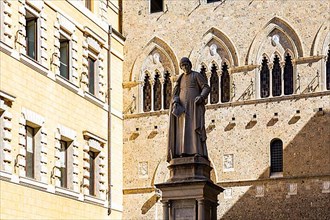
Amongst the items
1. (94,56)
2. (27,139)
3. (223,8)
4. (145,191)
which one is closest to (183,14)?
(223,8)

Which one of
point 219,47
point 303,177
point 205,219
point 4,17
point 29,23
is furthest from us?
point 219,47

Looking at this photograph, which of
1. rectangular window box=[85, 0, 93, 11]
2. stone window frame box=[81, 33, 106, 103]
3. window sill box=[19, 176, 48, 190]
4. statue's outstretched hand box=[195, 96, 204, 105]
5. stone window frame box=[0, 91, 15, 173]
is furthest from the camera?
rectangular window box=[85, 0, 93, 11]

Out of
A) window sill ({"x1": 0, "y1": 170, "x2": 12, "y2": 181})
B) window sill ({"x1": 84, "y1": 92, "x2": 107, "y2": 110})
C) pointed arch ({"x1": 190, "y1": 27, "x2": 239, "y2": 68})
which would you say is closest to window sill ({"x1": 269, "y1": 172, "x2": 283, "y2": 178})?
pointed arch ({"x1": 190, "y1": 27, "x2": 239, "y2": 68})

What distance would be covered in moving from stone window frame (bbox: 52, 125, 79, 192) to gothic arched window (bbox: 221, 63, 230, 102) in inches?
241

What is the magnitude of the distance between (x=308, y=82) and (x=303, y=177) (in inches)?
126

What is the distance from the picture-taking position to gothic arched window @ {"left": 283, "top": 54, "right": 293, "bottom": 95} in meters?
29.9

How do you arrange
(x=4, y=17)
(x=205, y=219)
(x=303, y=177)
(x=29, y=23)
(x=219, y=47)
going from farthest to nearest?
(x=219, y=47) < (x=303, y=177) < (x=29, y=23) < (x=4, y=17) < (x=205, y=219)

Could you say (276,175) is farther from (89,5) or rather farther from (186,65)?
(186,65)

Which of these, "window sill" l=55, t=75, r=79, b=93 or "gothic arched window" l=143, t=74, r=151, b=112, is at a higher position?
"gothic arched window" l=143, t=74, r=151, b=112

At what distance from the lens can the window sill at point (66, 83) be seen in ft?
86.5

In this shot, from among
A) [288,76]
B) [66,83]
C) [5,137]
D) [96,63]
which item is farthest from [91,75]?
[5,137]

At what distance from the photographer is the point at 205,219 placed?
1548 cm

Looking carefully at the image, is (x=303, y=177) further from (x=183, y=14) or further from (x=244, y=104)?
(x=183, y=14)

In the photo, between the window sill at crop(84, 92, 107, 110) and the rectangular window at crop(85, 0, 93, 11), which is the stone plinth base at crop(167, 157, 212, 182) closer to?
the window sill at crop(84, 92, 107, 110)
